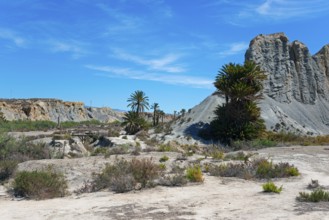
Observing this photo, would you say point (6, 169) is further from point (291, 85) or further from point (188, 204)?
point (291, 85)

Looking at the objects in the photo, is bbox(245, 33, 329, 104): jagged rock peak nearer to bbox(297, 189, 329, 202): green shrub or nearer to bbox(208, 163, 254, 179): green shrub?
bbox(208, 163, 254, 179): green shrub

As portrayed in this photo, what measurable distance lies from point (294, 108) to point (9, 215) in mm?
45035

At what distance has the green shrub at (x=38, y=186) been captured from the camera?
1224 centimetres

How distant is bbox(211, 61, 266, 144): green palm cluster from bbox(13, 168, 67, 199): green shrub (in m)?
25.9

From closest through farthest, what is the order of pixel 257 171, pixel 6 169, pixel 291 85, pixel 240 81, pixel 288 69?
pixel 257 171 → pixel 6 169 → pixel 240 81 → pixel 291 85 → pixel 288 69

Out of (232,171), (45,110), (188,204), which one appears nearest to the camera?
(188,204)

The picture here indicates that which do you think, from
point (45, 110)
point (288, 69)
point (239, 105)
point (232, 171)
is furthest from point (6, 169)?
point (45, 110)

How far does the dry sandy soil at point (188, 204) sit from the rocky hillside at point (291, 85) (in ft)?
106

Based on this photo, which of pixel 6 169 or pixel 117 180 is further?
pixel 6 169

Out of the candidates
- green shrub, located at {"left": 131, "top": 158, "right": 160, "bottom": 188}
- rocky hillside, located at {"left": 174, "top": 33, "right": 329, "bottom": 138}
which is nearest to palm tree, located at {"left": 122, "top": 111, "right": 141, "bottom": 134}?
rocky hillside, located at {"left": 174, "top": 33, "right": 329, "bottom": 138}

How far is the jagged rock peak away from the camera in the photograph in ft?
170

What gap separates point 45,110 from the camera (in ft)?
326

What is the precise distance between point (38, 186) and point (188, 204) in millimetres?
4896

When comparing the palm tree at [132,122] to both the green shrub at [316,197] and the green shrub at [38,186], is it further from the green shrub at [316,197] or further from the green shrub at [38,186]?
the green shrub at [316,197]
